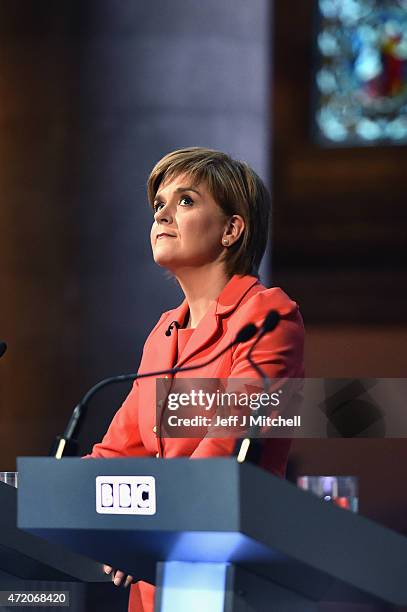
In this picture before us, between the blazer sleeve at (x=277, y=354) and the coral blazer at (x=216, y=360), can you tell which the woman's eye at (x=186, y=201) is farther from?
the blazer sleeve at (x=277, y=354)

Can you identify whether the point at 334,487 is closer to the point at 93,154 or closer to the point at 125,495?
the point at 125,495

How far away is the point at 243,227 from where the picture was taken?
278cm

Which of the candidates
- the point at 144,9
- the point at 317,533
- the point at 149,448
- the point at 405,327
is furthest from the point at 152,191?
the point at 405,327

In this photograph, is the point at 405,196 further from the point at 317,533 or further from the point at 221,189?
the point at 317,533

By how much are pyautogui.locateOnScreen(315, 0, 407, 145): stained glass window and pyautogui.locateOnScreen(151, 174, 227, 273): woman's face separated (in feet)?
28.6

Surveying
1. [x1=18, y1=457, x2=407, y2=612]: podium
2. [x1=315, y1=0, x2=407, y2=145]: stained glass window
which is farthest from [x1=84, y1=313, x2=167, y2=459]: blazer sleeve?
[x1=315, y1=0, x2=407, y2=145]: stained glass window

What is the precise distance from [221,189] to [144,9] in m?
3.79

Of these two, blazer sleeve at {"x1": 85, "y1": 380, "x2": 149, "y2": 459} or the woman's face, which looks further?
blazer sleeve at {"x1": 85, "y1": 380, "x2": 149, "y2": 459}

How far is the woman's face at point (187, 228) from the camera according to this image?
108 inches

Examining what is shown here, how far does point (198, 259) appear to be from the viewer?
9.05 feet

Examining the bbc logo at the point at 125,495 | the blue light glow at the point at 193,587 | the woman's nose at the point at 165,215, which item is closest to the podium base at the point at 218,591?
the blue light glow at the point at 193,587

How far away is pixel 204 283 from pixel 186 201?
0.17m

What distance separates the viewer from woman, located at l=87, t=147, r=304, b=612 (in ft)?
8.85

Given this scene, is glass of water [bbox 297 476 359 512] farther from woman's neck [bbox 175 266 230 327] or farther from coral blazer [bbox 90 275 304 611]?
woman's neck [bbox 175 266 230 327]
